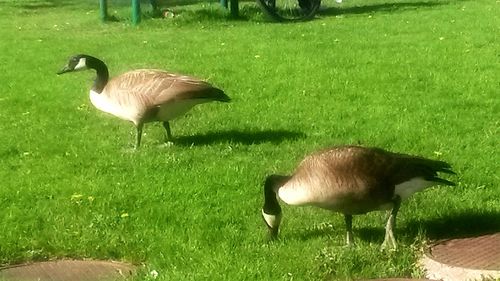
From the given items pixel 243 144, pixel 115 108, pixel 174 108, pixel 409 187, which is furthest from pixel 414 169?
pixel 115 108

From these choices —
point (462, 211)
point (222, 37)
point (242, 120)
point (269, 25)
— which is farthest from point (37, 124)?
point (269, 25)

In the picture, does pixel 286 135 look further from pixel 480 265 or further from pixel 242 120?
pixel 480 265

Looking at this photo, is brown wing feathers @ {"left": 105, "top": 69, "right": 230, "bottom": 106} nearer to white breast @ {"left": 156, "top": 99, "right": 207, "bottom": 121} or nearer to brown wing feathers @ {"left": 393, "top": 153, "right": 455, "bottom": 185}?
white breast @ {"left": 156, "top": 99, "right": 207, "bottom": 121}

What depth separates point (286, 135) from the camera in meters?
9.02

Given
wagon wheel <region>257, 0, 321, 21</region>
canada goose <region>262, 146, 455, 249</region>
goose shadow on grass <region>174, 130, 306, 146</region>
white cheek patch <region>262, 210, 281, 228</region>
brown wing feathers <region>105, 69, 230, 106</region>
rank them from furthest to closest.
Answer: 1. wagon wheel <region>257, 0, 321, 21</region>
2. goose shadow on grass <region>174, 130, 306, 146</region>
3. brown wing feathers <region>105, 69, 230, 106</region>
4. white cheek patch <region>262, 210, 281, 228</region>
5. canada goose <region>262, 146, 455, 249</region>

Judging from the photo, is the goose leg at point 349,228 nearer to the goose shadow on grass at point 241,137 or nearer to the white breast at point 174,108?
the goose shadow on grass at point 241,137

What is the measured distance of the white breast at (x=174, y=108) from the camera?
8.56 metres

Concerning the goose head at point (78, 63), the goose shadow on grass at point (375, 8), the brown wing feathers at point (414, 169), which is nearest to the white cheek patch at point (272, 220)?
the brown wing feathers at point (414, 169)

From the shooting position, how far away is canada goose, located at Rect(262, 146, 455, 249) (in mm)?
5719

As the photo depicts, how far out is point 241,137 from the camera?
9.03m

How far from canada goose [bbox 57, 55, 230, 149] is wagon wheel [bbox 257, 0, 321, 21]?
10.7 m

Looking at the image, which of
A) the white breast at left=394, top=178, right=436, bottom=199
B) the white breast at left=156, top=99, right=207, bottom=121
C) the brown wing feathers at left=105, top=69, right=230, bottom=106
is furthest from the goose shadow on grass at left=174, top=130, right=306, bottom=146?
the white breast at left=394, top=178, right=436, bottom=199

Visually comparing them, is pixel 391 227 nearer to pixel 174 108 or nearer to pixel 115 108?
pixel 174 108

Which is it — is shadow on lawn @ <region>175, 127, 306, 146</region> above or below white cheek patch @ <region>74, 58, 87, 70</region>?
below
